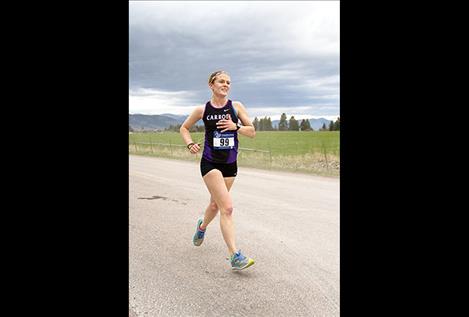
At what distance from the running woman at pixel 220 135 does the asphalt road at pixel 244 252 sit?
0.44 meters

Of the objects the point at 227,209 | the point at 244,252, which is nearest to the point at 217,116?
the point at 227,209

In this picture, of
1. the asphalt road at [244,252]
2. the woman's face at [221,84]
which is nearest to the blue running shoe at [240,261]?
the asphalt road at [244,252]

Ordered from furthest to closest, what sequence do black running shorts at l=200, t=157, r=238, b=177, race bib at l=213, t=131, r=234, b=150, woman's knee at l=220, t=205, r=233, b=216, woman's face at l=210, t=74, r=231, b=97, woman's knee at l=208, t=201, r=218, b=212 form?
woman's knee at l=208, t=201, r=218, b=212 < woman's knee at l=220, t=205, r=233, b=216 < black running shorts at l=200, t=157, r=238, b=177 < race bib at l=213, t=131, r=234, b=150 < woman's face at l=210, t=74, r=231, b=97

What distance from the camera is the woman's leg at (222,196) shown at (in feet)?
11.8

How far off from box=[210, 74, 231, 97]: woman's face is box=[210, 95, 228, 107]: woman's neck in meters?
0.07

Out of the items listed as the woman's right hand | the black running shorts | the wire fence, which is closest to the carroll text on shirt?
the woman's right hand

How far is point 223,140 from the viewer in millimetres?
3182

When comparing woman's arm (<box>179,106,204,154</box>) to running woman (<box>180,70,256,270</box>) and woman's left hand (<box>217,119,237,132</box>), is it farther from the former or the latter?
woman's left hand (<box>217,119,237,132</box>)

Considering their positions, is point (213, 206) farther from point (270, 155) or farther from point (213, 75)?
point (270, 155)

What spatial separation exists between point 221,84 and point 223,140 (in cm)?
41

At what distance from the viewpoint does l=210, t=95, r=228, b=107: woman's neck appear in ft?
10.3

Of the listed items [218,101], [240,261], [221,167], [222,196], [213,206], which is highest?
[218,101]
